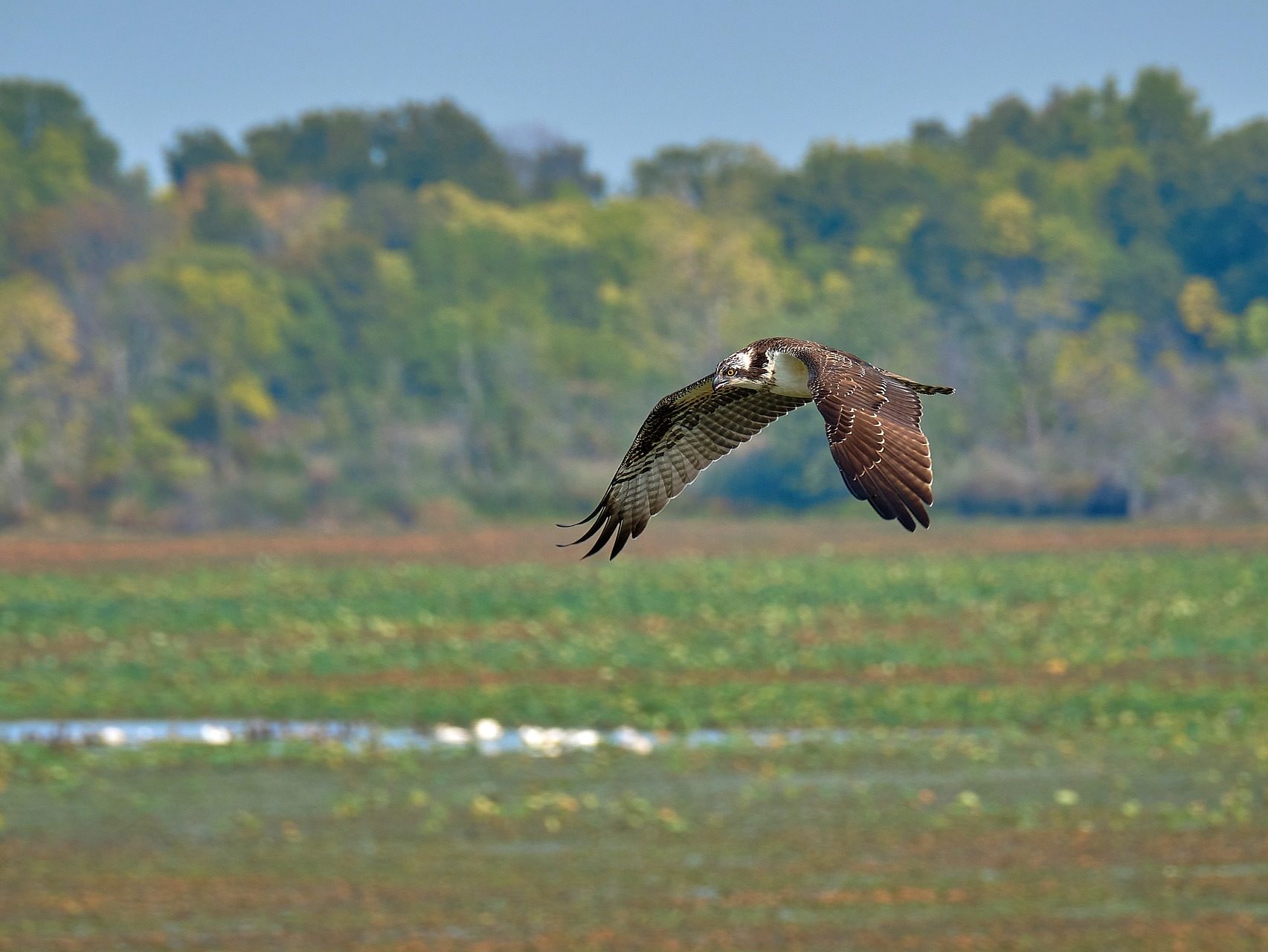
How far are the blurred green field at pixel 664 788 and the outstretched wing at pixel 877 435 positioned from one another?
7.27 metres

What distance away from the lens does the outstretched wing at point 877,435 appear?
7.57 m

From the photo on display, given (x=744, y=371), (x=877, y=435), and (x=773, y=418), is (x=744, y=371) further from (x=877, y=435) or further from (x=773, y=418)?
(x=773, y=418)

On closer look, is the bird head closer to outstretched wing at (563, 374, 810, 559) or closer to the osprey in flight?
the osprey in flight

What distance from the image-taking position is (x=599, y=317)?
8106cm

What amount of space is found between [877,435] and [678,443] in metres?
1.90

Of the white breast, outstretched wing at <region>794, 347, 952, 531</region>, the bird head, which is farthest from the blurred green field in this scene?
outstretched wing at <region>794, 347, 952, 531</region>

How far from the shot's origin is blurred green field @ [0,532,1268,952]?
1545 cm

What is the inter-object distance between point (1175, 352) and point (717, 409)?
6330cm

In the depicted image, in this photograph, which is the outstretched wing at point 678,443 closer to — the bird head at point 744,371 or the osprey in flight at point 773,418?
the osprey in flight at point 773,418

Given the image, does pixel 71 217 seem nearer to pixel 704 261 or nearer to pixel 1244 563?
pixel 704 261

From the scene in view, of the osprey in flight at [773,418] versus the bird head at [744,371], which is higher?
the bird head at [744,371]

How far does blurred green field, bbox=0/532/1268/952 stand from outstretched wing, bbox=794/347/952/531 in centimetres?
727

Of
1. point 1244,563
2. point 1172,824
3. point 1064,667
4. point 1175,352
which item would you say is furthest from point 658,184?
point 1172,824

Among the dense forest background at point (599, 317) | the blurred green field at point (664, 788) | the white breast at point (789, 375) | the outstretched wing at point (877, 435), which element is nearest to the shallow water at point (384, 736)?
the blurred green field at point (664, 788)
